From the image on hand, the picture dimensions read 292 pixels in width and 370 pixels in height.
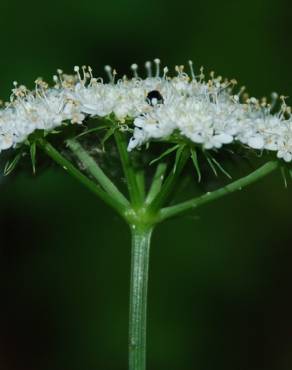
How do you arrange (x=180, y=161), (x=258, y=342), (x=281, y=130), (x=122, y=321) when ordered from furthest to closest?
(x=258, y=342) < (x=122, y=321) < (x=281, y=130) < (x=180, y=161)

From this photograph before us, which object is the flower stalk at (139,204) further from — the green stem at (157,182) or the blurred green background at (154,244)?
the blurred green background at (154,244)

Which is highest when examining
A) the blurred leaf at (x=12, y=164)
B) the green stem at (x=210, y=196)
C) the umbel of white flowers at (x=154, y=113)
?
the umbel of white flowers at (x=154, y=113)

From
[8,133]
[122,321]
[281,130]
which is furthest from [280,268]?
[8,133]

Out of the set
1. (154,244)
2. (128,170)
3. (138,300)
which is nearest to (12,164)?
(128,170)

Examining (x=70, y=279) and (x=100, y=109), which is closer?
(x=100, y=109)

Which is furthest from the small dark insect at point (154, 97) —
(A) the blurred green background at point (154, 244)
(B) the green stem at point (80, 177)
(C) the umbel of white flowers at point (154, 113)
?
(A) the blurred green background at point (154, 244)

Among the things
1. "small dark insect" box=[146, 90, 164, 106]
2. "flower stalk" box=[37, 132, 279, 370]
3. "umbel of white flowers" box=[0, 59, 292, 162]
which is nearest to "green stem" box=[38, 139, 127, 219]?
"flower stalk" box=[37, 132, 279, 370]

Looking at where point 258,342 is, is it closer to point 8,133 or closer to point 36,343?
point 36,343
